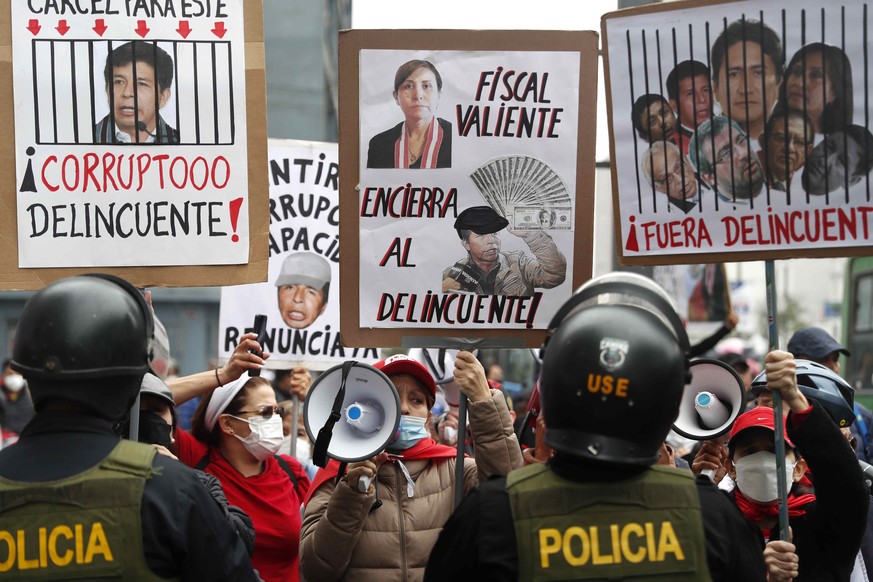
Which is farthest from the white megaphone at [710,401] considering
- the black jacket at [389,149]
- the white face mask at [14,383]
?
the white face mask at [14,383]

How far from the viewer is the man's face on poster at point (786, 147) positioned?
396 centimetres

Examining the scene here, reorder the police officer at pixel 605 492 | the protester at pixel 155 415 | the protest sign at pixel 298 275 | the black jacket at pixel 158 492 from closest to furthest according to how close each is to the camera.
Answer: the police officer at pixel 605 492 < the black jacket at pixel 158 492 < the protester at pixel 155 415 < the protest sign at pixel 298 275

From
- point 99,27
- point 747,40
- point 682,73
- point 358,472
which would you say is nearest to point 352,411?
point 358,472

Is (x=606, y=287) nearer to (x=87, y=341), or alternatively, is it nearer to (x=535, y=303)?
(x=87, y=341)

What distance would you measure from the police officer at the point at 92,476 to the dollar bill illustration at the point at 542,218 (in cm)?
183

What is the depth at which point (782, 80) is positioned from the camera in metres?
3.97

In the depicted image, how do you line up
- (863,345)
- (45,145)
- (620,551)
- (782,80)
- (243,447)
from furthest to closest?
1. (863,345)
2. (243,447)
3. (45,145)
4. (782,80)
5. (620,551)

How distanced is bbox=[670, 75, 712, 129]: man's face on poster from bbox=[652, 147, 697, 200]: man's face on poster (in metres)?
0.12

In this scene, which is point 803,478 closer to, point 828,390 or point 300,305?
point 828,390

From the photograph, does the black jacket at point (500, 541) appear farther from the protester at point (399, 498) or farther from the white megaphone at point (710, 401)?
the white megaphone at point (710, 401)

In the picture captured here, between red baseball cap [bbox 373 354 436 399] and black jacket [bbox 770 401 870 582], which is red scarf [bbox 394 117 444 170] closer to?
red baseball cap [bbox 373 354 436 399]

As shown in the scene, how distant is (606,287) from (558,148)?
5.46 ft

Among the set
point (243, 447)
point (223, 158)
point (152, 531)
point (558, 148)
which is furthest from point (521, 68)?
point (152, 531)

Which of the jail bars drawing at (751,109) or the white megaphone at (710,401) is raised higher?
the jail bars drawing at (751,109)
